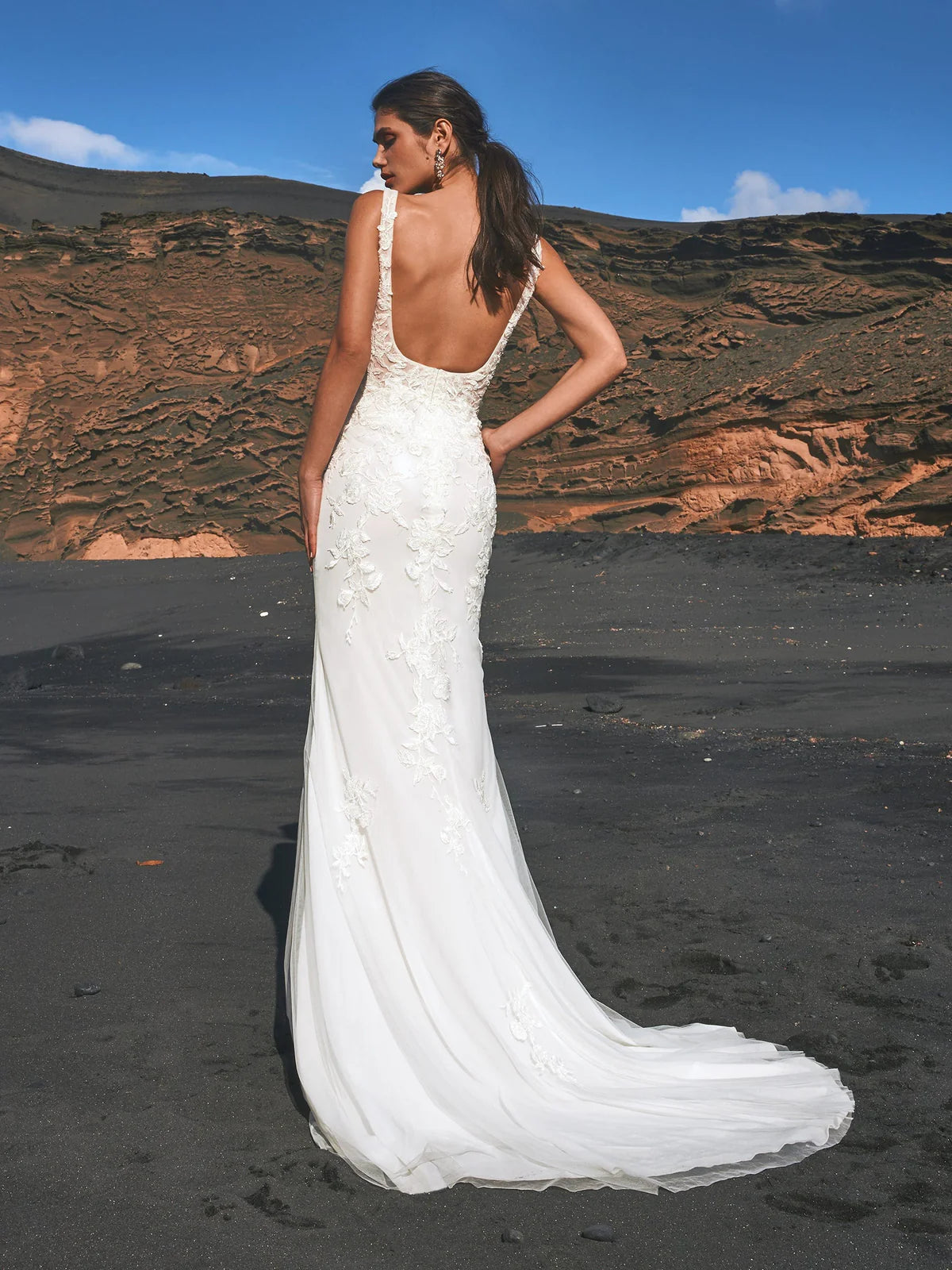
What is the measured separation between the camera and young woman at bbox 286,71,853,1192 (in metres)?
2.50

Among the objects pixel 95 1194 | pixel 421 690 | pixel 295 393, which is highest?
pixel 295 393

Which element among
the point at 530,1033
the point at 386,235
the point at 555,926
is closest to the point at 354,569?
the point at 386,235

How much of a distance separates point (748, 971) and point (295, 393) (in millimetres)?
20032

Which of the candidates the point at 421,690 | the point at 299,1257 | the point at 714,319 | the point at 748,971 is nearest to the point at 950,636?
the point at 748,971

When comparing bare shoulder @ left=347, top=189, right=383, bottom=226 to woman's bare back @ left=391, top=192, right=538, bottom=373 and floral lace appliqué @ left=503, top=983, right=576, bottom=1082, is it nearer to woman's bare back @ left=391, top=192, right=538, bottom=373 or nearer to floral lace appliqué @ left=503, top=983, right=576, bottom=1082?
woman's bare back @ left=391, top=192, right=538, bottom=373

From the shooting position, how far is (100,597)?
14.3m

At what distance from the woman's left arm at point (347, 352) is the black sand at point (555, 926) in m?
1.42

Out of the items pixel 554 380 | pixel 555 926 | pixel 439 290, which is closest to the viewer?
pixel 439 290

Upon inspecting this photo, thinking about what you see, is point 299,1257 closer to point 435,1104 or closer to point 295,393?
point 435,1104

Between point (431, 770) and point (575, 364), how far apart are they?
1039 millimetres

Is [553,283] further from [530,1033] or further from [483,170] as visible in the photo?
[530,1033]

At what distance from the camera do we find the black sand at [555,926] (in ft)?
7.25

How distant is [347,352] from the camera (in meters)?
2.57

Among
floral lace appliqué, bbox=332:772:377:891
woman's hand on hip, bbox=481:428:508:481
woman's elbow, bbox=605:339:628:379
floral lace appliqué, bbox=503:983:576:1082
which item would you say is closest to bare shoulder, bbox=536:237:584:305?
woman's elbow, bbox=605:339:628:379
